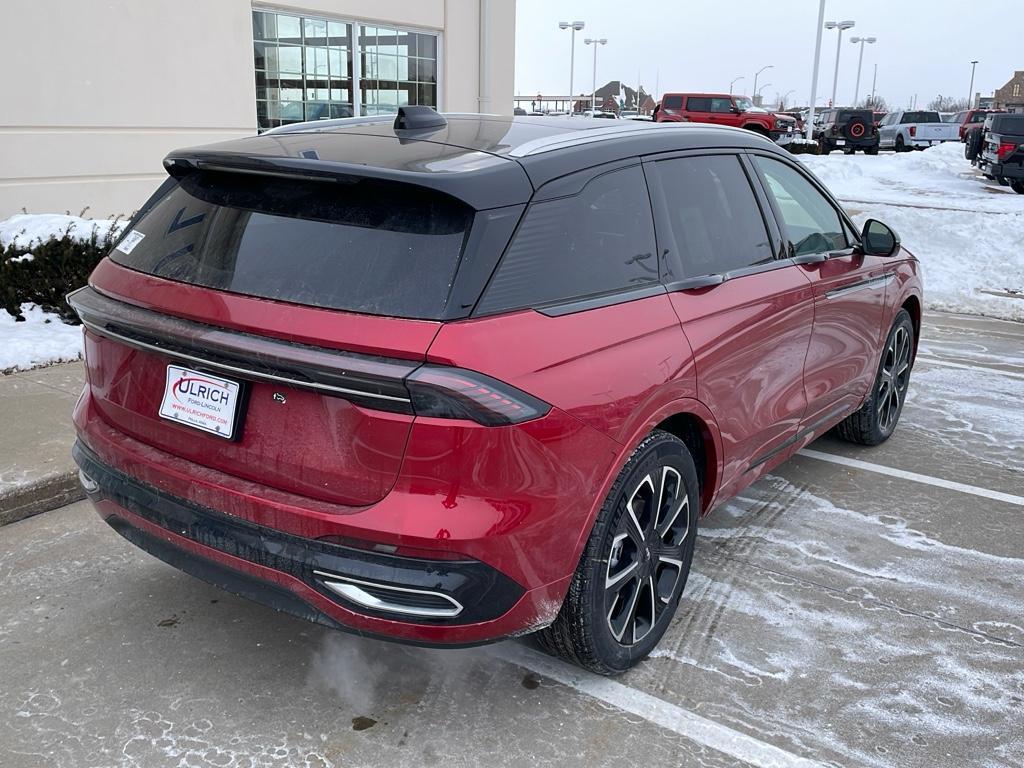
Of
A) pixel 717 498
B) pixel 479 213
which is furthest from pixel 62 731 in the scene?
pixel 717 498

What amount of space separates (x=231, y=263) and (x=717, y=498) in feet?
6.55

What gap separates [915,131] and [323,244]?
4132cm

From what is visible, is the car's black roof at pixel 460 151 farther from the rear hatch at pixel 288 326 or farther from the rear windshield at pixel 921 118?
the rear windshield at pixel 921 118

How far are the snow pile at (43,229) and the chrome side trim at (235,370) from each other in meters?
4.46

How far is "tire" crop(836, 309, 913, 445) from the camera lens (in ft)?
17.0

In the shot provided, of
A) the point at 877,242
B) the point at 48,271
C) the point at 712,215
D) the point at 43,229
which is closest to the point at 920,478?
the point at 877,242

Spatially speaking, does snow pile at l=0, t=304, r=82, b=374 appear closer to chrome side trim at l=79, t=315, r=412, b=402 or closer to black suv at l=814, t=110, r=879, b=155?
chrome side trim at l=79, t=315, r=412, b=402

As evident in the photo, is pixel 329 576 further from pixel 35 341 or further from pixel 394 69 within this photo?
pixel 394 69

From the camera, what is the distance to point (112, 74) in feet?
28.2

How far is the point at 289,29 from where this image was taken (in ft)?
34.2

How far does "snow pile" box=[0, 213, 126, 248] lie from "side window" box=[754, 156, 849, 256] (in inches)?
201

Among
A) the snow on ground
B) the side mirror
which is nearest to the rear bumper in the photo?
the side mirror

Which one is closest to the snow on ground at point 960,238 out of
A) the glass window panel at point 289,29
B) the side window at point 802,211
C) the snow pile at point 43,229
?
the side window at point 802,211

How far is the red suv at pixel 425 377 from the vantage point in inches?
91.5
